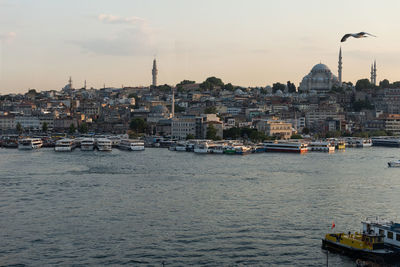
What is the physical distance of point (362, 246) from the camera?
9.87m

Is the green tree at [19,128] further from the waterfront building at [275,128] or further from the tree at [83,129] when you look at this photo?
the waterfront building at [275,128]

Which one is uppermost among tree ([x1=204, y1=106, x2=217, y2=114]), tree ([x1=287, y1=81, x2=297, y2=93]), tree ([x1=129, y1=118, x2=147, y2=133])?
tree ([x1=287, y1=81, x2=297, y2=93])

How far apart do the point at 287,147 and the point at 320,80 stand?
3770 centimetres

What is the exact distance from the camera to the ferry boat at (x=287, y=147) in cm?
3191

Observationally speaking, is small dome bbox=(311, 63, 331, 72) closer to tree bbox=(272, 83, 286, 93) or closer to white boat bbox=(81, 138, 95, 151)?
tree bbox=(272, 83, 286, 93)

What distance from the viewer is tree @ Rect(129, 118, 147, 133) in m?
45.1

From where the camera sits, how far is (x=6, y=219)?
12227 mm

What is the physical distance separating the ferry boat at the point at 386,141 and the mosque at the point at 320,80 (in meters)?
26.9

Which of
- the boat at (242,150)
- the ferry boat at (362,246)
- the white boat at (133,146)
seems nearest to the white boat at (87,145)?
the white boat at (133,146)

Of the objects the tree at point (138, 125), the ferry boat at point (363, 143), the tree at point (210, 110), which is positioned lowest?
the ferry boat at point (363, 143)

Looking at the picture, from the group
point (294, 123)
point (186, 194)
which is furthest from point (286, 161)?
point (294, 123)

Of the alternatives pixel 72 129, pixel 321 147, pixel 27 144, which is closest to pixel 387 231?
pixel 321 147

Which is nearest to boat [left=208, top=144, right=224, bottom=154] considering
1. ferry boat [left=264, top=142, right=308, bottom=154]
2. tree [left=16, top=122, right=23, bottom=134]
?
ferry boat [left=264, top=142, right=308, bottom=154]

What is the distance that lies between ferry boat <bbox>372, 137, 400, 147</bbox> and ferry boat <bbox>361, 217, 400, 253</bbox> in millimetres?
29390
